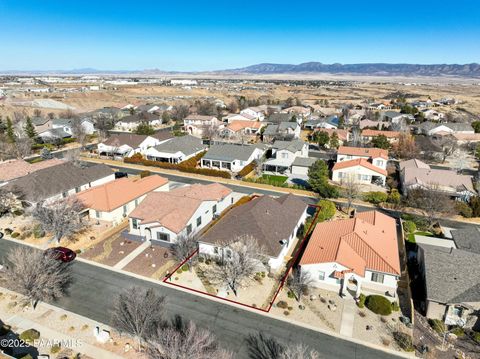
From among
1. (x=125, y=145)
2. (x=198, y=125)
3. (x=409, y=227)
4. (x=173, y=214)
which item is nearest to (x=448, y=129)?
(x=409, y=227)

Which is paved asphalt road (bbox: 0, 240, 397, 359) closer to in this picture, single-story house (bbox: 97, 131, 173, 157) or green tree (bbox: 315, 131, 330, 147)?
single-story house (bbox: 97, 131, 173, 157)

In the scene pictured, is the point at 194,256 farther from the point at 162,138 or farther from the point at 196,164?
the point at 162,138

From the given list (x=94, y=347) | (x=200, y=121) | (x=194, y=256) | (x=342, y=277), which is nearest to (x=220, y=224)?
(x=194, y=256)

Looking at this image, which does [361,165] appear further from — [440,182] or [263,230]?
[263,230]

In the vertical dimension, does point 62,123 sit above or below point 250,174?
above

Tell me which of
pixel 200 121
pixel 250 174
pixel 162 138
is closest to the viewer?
pixel 250 174

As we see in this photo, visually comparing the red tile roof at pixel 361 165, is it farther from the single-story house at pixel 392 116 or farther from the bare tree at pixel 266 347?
the single-story house at pixel 392 116
